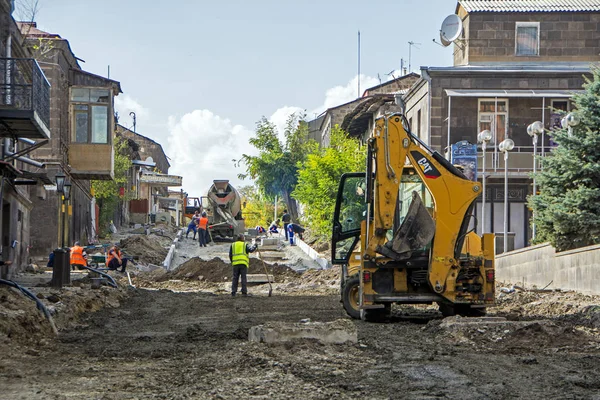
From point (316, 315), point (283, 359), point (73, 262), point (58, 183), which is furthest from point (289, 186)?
point (283, 359)

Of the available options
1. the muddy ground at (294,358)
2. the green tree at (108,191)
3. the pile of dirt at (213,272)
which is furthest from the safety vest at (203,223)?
the muddy ground at (294,358)

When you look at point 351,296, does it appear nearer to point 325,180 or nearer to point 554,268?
point 554,268

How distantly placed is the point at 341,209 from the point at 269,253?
81.8 ft

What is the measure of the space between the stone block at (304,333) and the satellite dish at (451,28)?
3140 cm

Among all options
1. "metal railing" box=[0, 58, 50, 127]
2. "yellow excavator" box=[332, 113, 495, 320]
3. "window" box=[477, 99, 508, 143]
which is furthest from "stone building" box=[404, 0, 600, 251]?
"yellow excavator" box=[332, 113, 495, 320]

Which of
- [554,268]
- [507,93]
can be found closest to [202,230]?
[507,93]

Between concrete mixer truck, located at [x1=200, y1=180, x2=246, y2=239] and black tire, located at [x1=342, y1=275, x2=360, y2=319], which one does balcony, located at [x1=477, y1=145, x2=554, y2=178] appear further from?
black tire, located at [x1=342, y1=275, x2=360, y2=319]

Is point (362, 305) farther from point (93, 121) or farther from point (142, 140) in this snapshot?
point (142, 140)

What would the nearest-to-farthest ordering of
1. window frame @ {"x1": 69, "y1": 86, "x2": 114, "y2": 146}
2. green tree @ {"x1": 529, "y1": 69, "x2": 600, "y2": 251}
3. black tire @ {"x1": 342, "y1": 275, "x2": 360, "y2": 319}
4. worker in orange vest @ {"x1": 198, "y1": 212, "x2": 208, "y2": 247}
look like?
black tire @ {"x1": 342, "y1": 275, "x2": 360, "y2": 319} < green tree @ {"x1": 529, "y1": 69, "x2": 600, "y2": 251} < window frame @ {"x1": 69, "y1": 86, "x2": 114, "y2": 146} < worker in orange vest @ {"x1": 198, "y1": 212, "x2": 208, "y2": 247}

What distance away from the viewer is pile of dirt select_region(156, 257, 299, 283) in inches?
1324

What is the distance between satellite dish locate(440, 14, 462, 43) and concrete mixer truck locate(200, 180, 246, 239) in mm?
15035

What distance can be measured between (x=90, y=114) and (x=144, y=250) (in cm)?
672

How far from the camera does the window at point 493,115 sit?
129 ft

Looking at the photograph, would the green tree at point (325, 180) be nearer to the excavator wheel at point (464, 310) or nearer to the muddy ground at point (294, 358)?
the muddy ground at point (294, 358)
